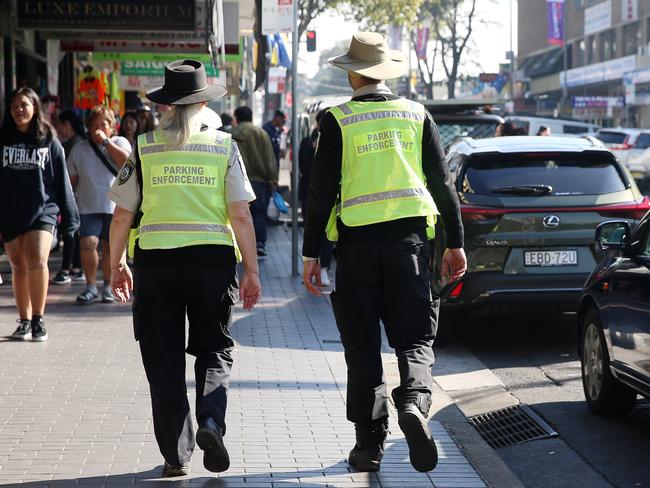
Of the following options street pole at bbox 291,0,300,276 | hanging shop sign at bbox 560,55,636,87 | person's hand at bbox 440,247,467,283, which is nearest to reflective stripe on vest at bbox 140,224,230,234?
person's hand at bbox 440,247,467,283

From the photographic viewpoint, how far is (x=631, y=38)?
68250mm

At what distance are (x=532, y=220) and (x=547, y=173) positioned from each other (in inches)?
20.2

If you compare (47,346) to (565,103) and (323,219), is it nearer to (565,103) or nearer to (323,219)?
(323,219)

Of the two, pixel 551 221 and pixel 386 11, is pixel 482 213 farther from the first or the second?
pixel 386 11

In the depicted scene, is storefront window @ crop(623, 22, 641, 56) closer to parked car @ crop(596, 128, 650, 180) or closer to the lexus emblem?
parked car @ crop(596, 128, 650, 180)

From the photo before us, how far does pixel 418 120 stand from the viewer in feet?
18.4

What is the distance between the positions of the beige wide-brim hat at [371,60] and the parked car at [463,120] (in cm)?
1136

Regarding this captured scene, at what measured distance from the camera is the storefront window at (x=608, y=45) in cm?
7212

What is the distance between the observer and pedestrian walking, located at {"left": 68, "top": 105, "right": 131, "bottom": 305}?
11172mm

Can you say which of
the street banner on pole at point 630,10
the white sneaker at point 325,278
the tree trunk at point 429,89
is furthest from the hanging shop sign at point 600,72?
the white sneaker at point 325,278

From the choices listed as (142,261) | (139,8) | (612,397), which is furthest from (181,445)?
(139,8)

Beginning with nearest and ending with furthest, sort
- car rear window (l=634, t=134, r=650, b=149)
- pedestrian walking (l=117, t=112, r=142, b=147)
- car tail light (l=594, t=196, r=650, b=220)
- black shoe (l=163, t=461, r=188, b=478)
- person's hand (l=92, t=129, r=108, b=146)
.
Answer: black shoe (l=163, t=461, r=188, b=478), car tail light (l=594, t=196, r=650, b=220), person's hand (l=92, t=129, r=108, b=146), pedestrian walking (l=117, t=112, r=142, b=147), car rear window (l=634, t=134, r=650, b=149)

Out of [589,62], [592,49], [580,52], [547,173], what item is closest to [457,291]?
[547,173]

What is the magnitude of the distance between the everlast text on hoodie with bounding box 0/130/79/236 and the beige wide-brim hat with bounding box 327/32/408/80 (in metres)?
3.85
